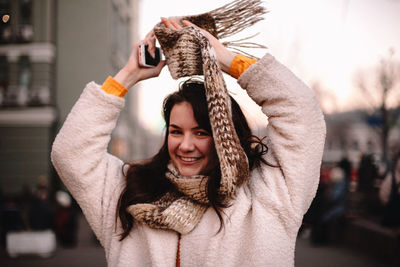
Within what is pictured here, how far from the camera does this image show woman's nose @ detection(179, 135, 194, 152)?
7.06 feet

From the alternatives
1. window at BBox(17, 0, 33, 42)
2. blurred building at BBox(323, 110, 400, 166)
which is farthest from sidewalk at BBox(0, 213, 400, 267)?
blurred building at BBox(323, 110, 400, 166)

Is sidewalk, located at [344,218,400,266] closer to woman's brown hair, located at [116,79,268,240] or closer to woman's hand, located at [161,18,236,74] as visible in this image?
woman's brown hair, located at [116,79,268,240]

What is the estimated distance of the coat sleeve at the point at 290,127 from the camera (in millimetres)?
1978

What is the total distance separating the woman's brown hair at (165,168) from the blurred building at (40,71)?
15.2 m

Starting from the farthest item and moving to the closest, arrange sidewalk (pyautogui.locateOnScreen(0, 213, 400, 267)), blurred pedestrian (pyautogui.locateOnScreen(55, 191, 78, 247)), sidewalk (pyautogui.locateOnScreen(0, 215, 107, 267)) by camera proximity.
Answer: blurred pedestrian (pyautogui.locateOnScreen(55, 191, 78, 247)) → sidewalk (pyautogui.locateOnScreen(0, 215, 107, 267)) → sidewalk (pyautogui.locateOnScreen(0, 213, 400, 267))

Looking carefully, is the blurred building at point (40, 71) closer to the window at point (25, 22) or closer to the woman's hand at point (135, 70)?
the window at point (25, 22)

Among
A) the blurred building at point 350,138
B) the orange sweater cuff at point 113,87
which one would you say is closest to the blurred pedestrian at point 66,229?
the orange sweater cuff at point 113,87

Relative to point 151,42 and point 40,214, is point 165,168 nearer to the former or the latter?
point 151,42

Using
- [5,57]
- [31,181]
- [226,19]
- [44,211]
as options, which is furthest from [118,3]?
[226,19]

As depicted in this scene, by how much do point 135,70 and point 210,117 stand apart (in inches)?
21.5

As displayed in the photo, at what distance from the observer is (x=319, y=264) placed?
756 centimetres

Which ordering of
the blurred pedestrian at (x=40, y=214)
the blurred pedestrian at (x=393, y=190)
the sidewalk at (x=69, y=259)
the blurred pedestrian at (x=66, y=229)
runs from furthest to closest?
the blurred pedestrian at (x=66, y=229) < the blurred pedestrian at (x=40, y=214) < the sidewalk at (x=69, y=259) < the blurred pedestrian at (x=393, y=190)

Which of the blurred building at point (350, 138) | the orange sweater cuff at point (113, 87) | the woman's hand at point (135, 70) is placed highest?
the woman's hand at point (135, 70)

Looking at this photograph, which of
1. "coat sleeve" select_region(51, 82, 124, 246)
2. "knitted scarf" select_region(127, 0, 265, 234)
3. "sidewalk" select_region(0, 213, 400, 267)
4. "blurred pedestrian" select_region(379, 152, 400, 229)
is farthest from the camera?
"sidewalk" select_region(0, 213, 400, 267)
